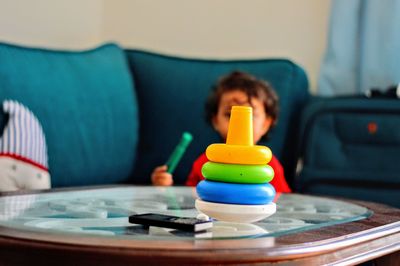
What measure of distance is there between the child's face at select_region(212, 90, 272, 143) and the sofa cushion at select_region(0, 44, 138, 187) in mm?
358

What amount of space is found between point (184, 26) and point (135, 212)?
169 centimetres

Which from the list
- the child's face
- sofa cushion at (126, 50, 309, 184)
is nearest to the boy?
the child's face

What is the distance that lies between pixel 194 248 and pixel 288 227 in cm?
27

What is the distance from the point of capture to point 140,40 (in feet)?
9.67

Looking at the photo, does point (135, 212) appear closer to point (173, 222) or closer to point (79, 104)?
point (173, 222)

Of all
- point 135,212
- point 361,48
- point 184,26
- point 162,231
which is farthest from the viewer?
point 184,26

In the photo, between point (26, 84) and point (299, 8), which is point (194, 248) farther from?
point (299, 8)

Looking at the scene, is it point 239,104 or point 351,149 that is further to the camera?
point 351,149

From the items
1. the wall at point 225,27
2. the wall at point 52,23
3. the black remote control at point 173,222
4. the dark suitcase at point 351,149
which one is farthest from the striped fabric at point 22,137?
the wall at point 225,27

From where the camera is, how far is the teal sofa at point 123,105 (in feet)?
6.84

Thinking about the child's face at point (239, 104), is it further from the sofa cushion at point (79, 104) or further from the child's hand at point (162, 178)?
the sofa cushion at point (79, 104)

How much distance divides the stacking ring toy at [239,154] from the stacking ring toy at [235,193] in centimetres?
3

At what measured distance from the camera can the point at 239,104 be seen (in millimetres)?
2000

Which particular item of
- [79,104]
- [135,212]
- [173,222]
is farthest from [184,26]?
[173,222]
